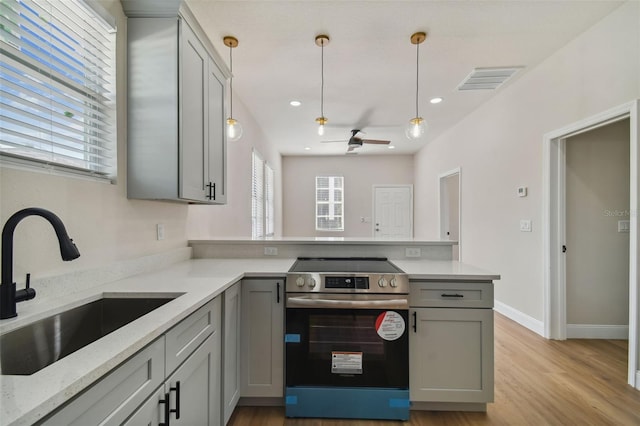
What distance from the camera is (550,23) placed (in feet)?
7.74

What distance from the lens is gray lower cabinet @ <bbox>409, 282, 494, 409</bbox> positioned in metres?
1.77

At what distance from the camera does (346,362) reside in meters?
1.76

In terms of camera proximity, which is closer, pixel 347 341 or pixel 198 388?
pixel 198 388

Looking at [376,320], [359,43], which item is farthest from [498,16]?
[376,320]

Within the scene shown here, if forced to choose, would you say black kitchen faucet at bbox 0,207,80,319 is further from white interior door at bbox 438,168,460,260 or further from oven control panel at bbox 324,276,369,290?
white interior door at bbox 438,168,460,260

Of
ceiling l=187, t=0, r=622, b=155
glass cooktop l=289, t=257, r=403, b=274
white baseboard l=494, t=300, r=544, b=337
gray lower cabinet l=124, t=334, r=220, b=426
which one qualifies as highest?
ceiling l=187, t=0, r=622, b=155

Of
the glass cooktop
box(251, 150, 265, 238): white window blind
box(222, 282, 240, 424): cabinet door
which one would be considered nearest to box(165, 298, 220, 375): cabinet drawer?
box(222, 282, 240, 424): cabinet door

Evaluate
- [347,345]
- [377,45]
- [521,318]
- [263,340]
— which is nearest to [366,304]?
[347,345]

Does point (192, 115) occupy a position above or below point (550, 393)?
above

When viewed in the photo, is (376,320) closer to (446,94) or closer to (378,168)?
(446,94)

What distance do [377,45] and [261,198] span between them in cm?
326

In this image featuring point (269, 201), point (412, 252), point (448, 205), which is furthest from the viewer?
point (269, 201)

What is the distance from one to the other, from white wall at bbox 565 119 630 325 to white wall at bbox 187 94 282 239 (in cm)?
363

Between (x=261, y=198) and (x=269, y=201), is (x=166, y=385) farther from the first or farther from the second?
(x=269, y=201)
